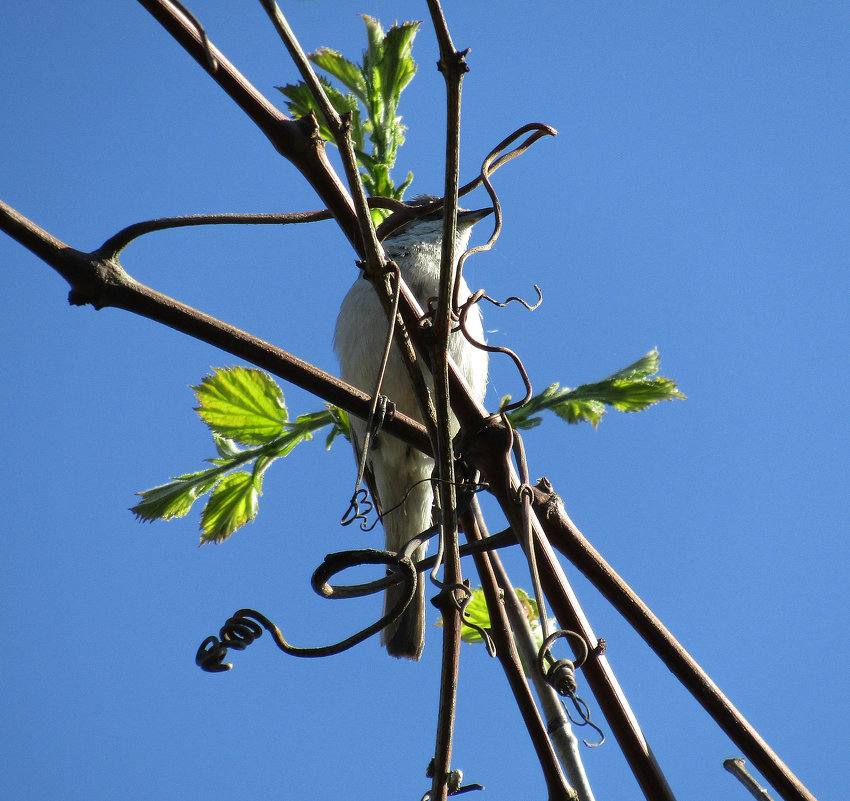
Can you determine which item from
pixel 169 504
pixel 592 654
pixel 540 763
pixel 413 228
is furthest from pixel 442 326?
pixel 413 228

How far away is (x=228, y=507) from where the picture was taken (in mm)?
2207

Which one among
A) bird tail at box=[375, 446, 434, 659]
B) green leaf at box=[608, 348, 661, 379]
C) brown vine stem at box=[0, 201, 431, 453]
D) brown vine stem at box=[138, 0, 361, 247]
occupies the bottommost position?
brown vine stem at box=[0, 201, 431, 453]

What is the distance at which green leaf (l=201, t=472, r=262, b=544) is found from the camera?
2.20 m

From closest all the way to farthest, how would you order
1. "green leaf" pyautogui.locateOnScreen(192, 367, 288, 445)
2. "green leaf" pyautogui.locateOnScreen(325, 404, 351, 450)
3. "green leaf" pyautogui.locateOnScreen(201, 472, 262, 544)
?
"green leaf" pyautogui.locateOnScreen(192, 367, 288, 445), "green leaf" pyautogui.locateOnScreen(201, 472, 262, 544), "green leaf" pyautogui.locateOnScreen(325, 404, 351, 450)

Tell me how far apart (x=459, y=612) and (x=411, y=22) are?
1707 mm

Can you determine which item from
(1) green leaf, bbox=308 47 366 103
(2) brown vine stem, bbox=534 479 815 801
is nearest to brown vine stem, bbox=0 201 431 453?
(2) brown vine stem, bbox=534 479 815 801

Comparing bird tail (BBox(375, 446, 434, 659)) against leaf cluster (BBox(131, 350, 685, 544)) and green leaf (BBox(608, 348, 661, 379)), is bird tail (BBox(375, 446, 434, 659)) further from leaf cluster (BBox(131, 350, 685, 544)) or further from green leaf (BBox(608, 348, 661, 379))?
green leaf (BBox(608, 348, 661, 379))

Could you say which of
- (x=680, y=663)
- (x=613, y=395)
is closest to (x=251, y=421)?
(x=613, y=395)

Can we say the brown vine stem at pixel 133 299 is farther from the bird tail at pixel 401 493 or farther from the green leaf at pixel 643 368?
the bird tail at pixel 401 493

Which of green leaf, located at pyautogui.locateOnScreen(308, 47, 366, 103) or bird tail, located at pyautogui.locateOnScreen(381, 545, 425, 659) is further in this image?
bird tail, located at pyautogui.locateOnScreen(381, 545, 425, 659)

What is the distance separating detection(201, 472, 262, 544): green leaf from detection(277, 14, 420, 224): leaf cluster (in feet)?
2.94

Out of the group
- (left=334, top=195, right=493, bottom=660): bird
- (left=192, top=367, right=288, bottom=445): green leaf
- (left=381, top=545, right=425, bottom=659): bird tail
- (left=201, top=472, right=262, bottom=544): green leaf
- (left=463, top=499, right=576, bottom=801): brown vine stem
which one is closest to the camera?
(left=463, top=499, right=576, bottom=801): brown vine stem

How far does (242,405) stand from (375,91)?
99cm

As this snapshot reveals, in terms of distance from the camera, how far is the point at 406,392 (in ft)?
11.7
